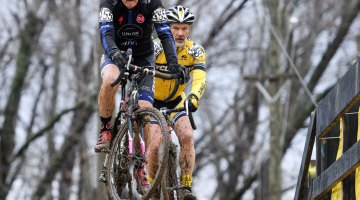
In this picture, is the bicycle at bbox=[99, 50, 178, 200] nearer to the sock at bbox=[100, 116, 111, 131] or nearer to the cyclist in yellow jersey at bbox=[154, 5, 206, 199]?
the sock at bbox=[100, 116, 111, 131]

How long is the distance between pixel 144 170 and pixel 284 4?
2138cm

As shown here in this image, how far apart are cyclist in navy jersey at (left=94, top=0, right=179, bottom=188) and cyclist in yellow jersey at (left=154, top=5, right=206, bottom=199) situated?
1.13ft

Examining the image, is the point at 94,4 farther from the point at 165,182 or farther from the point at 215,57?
the point at 165,182

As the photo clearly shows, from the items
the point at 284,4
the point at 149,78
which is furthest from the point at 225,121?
the point at 149,78

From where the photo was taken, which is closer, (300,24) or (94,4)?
(94,4)

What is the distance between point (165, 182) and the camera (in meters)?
11.9

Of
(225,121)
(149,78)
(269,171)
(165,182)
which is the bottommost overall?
(165,182)

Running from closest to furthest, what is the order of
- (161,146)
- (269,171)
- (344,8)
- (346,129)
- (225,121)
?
(346,129), (161,146), (269,171), (344,8), (225,121)

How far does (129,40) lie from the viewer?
1230cm

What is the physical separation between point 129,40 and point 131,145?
40.1 inches

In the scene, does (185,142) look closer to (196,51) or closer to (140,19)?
(196,51)

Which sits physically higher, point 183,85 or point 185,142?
point 183,85

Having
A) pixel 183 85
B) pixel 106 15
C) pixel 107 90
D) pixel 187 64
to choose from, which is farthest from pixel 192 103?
pixel 106 15

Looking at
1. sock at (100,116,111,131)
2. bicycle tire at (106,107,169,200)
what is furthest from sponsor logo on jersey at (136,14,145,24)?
sock at (100,116,111,131)
